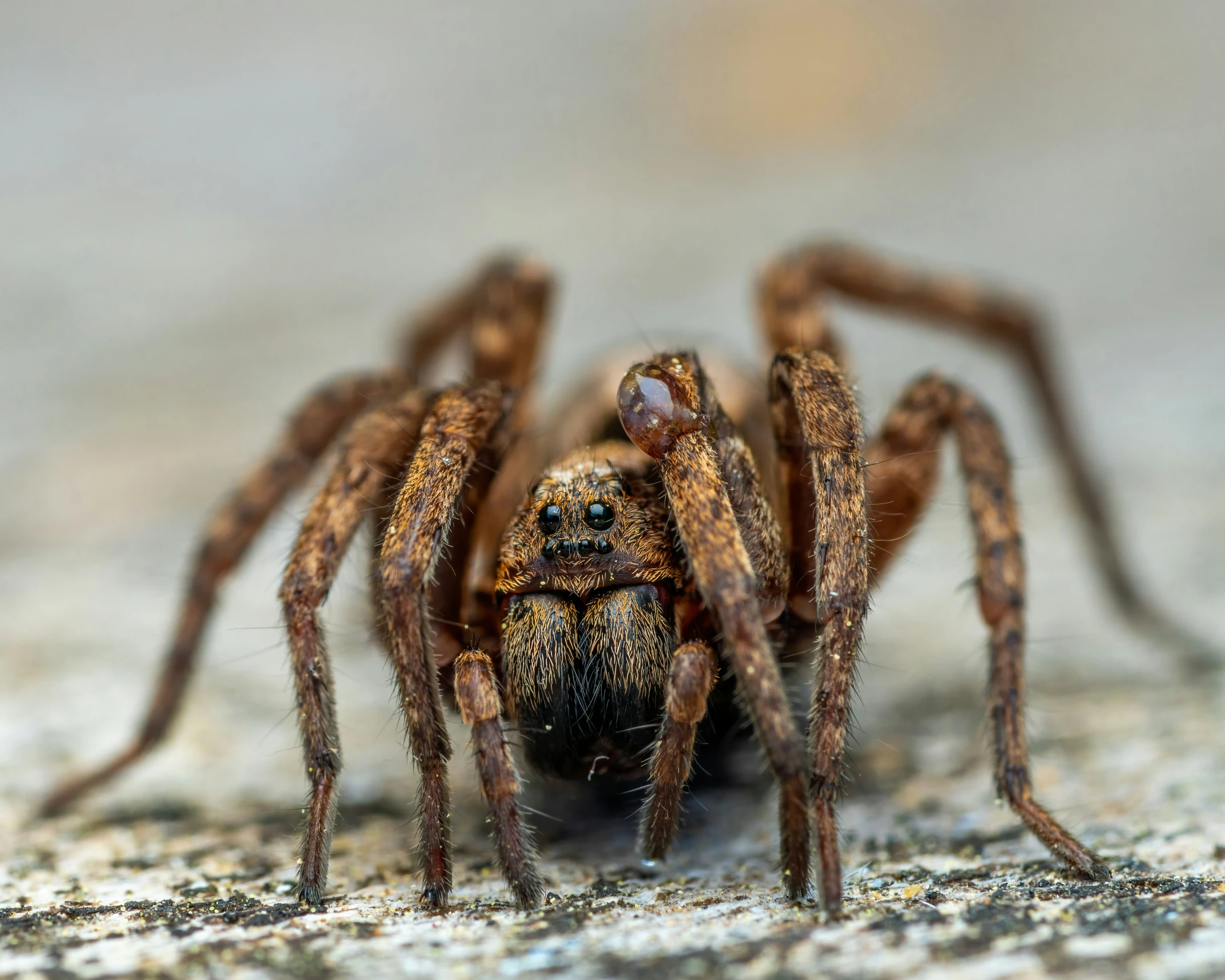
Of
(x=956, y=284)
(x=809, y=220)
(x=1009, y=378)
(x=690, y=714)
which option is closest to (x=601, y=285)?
(x=809, y=220)

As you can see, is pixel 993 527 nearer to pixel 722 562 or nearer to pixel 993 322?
pixel 722 562

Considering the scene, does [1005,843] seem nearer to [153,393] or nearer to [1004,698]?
[1004,698]

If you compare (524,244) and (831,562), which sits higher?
(524,244)

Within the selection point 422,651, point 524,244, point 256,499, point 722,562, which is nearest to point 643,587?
point 722,562

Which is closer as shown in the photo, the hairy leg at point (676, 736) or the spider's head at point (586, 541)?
the hairy leg at point (676, 736)

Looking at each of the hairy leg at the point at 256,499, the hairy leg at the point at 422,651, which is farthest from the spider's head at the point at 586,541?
the hairy leg at the point at 256,499

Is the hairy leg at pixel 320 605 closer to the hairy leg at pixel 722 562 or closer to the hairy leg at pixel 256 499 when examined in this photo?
the hairy leg at pixel 256 499
